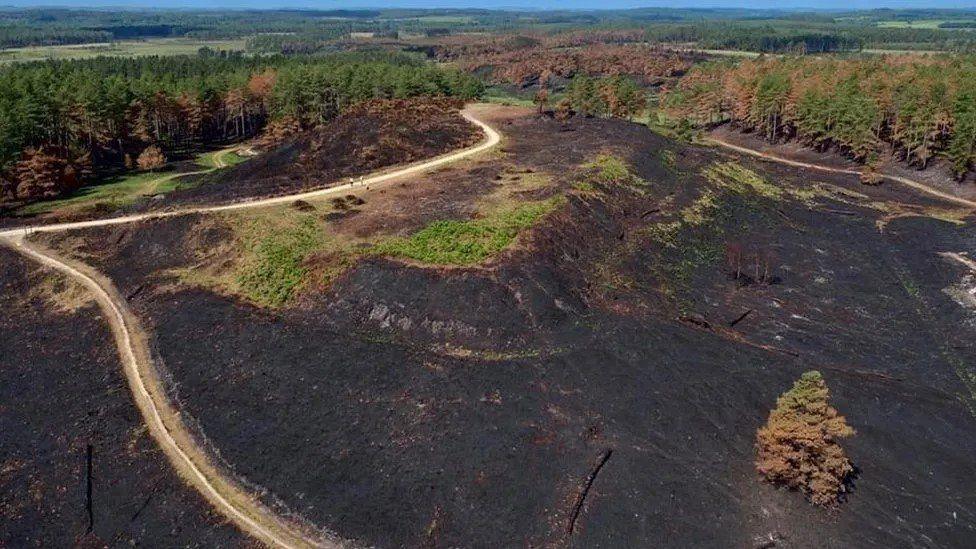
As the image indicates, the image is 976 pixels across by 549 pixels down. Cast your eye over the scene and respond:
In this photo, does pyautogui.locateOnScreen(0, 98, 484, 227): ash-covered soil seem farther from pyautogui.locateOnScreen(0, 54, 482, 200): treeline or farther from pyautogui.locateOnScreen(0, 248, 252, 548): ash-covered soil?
pyautogui.locateOnScreen(0, 248, 252, 548): ash-covered soil

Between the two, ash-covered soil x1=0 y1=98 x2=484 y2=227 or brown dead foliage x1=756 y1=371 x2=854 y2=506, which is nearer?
brown dead foliage x1=756 y1=371 x2=854 y2=506

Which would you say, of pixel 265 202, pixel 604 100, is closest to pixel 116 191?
pixel 265 202

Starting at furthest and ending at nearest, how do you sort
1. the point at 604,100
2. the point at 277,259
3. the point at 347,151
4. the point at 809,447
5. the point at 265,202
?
the point at 604,100 < the point at 347,151 < the point at 265,202 < the point at 277,259 < the point at 809,447

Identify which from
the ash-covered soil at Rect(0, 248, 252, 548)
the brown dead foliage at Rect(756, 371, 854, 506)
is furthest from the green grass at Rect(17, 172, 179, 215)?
the brown dead foliage at Rect(756, 371, 854, 506)

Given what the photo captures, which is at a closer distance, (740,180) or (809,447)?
(809,447)

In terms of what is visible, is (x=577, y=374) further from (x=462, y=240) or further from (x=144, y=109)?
(x=144, y=109)

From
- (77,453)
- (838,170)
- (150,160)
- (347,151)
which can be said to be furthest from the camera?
(150,160)

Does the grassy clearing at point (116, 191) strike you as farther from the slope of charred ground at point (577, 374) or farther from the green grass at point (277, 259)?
the green grass at point (277, 259)

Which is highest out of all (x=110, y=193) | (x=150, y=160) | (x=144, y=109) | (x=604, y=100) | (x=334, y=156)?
(x=604, y=100)
